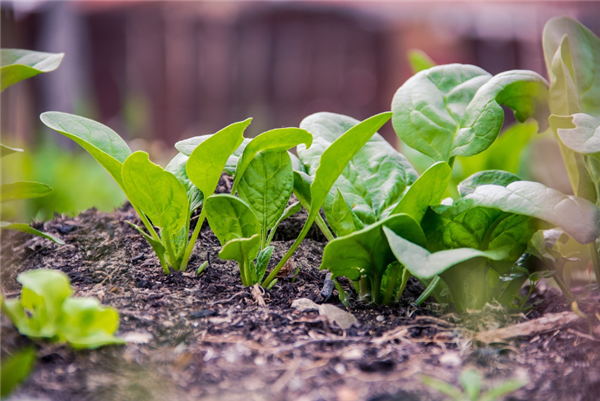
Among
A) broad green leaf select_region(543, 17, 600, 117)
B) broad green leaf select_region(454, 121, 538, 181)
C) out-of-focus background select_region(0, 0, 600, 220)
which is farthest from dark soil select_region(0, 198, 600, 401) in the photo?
out-of-focus background select_region(0, 0, 600, 220)

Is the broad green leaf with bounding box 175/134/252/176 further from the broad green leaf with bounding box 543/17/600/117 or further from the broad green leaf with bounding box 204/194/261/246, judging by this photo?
the broad green leaf with bounding box 543/17/600/117

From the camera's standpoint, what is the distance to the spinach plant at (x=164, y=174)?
0.88 m

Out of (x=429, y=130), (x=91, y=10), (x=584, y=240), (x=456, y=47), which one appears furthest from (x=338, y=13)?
(x=584, y=240)

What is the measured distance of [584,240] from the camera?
0.80 metres

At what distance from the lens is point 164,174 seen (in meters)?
0.90

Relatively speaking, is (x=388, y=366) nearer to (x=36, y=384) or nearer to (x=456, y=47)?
(x=36, y=384)

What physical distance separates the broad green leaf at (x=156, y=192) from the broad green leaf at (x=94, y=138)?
0.18 feet

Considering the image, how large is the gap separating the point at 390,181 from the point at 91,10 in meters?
5.18

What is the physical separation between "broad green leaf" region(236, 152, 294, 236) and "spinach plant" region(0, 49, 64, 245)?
1.27 feet

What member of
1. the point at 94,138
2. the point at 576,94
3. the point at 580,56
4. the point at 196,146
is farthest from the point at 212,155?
the point at 580,56

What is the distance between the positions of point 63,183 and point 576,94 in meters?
2.23

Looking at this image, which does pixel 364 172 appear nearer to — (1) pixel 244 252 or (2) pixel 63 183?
(1) pixel 244 252

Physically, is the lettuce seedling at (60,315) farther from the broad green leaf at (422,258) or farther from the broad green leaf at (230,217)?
the broad green leaf at (422,258)

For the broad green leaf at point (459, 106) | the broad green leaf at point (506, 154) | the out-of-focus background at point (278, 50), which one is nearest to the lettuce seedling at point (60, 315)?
the broad green leaf at point (459, 106)
